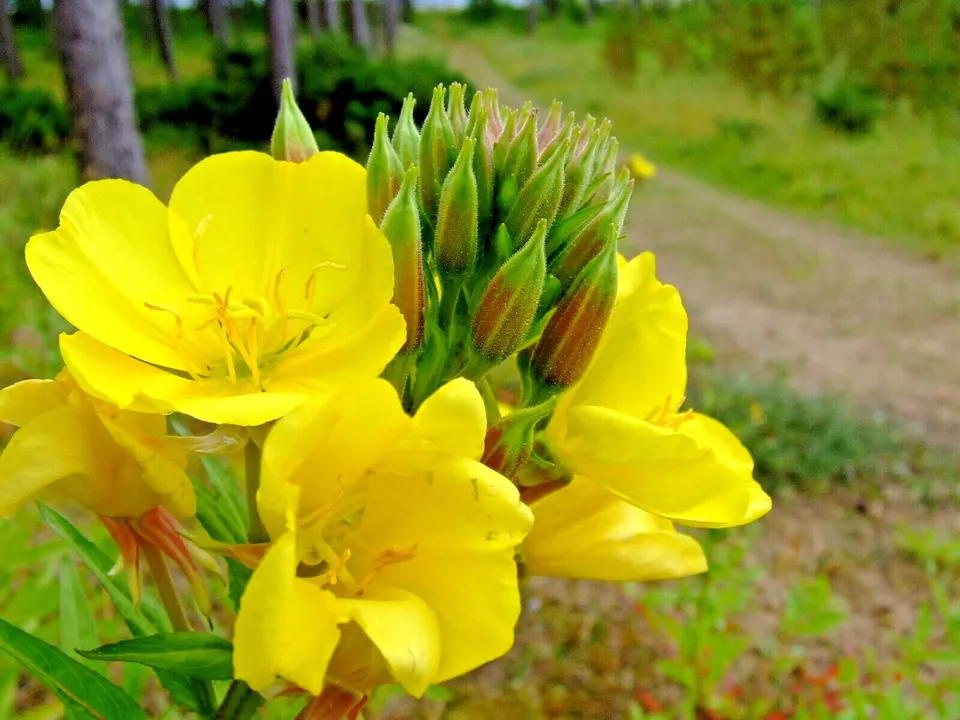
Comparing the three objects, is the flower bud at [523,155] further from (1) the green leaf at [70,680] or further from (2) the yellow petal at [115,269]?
(1) the green leaf at [70,680]

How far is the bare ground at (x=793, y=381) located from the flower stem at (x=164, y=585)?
6.04ft

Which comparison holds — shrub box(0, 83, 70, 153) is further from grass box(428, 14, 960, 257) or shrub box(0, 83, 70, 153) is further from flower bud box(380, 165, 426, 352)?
flower bud box(380, 165, 426, 352)

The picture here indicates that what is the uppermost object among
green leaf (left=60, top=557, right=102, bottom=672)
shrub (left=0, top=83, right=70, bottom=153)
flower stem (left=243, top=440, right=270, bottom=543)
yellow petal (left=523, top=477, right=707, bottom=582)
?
flower stem (left=243, top=440, right=270, bottom=543)

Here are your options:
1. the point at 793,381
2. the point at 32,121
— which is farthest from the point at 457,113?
the point at 32,121

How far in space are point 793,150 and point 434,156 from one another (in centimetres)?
1097

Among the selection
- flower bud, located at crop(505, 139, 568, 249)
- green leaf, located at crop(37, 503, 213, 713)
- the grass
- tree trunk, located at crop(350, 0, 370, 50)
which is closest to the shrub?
tree trunk, located at crop(350, 0, 370, 50)

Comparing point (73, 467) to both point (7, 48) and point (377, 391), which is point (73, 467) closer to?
point (377, 391)

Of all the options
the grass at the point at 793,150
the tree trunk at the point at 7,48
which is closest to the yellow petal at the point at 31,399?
the grass at the point at 793,150

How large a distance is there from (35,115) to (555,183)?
9.78 m

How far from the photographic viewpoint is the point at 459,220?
0.85 metres

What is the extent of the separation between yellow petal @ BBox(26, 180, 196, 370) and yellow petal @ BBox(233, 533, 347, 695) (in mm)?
262

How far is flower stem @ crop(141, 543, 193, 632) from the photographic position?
0.88 meters

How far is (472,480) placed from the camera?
675mm

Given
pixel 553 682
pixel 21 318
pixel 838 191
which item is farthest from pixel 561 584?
pixel 838 191
